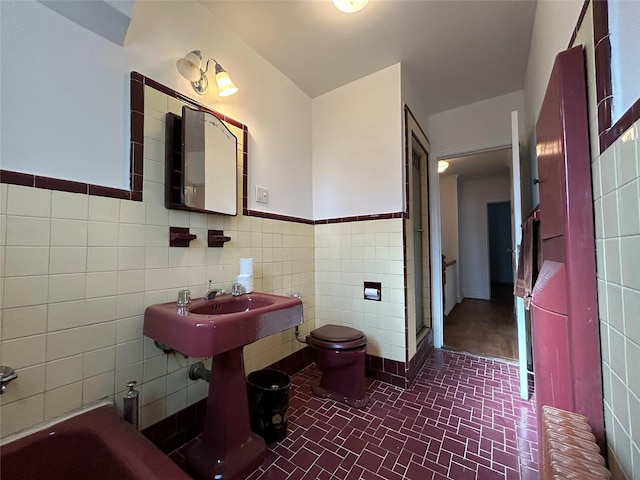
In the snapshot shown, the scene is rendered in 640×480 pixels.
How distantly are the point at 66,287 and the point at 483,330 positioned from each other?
11.7ft

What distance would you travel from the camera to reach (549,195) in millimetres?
971

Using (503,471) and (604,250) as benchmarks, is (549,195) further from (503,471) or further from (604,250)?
(503,471)

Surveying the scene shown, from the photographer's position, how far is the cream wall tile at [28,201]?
0.86m

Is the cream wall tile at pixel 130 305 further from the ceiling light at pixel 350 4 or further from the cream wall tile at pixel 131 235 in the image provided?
the ceiling light at pixel 350 4

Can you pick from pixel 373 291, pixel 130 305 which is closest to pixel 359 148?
pixel 373 291

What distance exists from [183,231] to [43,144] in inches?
23.1

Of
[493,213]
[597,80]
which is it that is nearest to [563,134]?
[597,80]

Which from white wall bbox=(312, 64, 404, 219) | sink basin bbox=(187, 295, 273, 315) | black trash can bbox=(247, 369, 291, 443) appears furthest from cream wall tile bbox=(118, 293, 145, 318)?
white wall bbox=(312, 64, 404, 219)

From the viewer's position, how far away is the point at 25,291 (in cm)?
88

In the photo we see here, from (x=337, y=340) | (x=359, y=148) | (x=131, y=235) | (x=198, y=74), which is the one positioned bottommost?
(x=337, y=340)

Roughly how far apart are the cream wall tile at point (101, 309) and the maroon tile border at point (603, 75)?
69.2 inches

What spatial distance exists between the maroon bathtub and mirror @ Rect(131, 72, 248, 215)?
0.92m

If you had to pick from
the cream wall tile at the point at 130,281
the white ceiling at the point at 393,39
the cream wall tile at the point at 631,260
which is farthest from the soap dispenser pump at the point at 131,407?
the white ceiling at the point at 393,39

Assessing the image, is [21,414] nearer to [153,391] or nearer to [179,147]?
[153,391]
